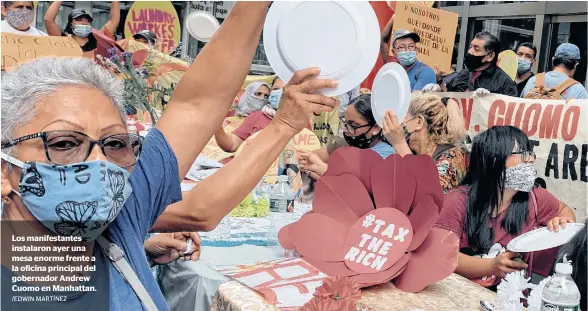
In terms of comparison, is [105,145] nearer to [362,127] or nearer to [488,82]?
[362,127]

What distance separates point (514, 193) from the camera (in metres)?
2.30

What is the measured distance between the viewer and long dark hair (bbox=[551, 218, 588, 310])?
Answer: 1.72 metres

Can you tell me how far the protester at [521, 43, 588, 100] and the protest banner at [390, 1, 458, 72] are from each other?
27.3 inches

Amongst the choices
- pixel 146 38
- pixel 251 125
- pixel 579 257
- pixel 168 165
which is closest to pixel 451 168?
pixel 579 257

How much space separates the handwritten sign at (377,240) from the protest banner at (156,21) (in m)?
5.72

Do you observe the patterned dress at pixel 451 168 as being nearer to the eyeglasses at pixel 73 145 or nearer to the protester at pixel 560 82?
the protester at pixel 560 82

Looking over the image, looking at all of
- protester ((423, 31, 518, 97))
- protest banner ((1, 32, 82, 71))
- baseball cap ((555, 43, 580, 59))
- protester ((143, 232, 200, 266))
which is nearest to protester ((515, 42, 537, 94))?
baseball cap ((555, 43, 580, 59))

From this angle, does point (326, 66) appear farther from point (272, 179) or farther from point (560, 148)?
point (560, 148)

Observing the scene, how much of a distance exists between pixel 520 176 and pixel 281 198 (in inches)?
42.9

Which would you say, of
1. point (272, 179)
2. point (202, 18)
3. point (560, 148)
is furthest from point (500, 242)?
point (202, 18)

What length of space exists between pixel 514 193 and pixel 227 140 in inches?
74.6

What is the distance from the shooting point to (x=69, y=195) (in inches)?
41.3

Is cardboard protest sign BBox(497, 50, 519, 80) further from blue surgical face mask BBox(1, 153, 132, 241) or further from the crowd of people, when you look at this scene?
blue surgical face mask BBox(1, 153, 132, 241)

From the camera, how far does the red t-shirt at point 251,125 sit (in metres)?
4.02
